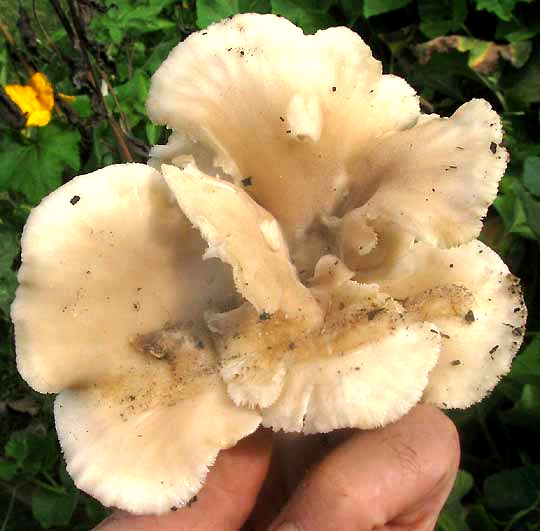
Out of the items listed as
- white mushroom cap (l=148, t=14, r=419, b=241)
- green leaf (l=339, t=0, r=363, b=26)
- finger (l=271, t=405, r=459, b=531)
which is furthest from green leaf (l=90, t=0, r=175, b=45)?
finger (l=271, t=405, r=459, b=531)

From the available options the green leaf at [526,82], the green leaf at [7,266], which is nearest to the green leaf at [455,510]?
the green leaf at [7,266]

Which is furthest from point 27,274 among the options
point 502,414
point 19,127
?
point 502,414

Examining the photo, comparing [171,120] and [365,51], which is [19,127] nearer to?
[171,120]

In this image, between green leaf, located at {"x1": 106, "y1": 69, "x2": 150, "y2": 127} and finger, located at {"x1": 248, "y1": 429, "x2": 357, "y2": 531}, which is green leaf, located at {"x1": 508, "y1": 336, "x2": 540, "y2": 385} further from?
green leaf, located at {"x1": 106, "y1": 69, "x2": 150, "y2": 127}

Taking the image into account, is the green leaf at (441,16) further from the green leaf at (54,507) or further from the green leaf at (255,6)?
the green leaf at (54,507)

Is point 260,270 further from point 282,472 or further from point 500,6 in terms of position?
point 500,6

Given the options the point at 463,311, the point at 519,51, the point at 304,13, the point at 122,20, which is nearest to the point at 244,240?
the point at 463,311

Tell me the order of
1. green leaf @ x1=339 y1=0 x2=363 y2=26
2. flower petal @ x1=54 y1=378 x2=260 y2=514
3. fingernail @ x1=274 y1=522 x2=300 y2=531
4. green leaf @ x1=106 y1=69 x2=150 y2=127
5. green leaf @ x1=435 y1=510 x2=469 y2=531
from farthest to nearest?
green leaf @ x1=339 y1=0 x2=363 y2=26 < green leaf @ x1=106 y1=69 x2=150 y2=127 < green leaf @ x1=435 y1=510 x2=469 y2=531 < fingernail @ x1=274 y1=522 x2=300 y2=531 < flower petal @ x1=54 y1=378 x2=260 y2=514
